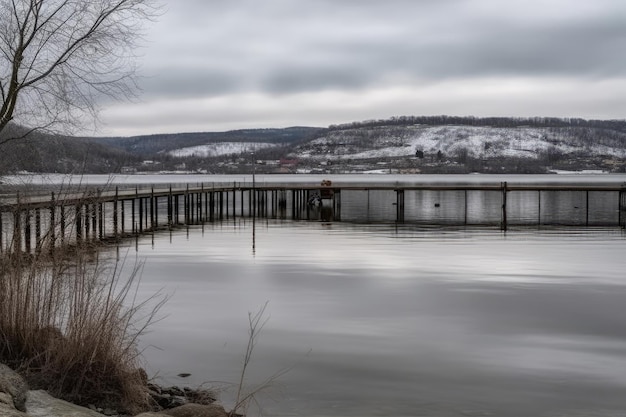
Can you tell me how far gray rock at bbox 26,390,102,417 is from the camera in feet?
24.7

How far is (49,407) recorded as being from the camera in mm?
7730

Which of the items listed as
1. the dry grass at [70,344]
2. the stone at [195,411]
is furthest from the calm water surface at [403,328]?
the dry grass at [70,344]

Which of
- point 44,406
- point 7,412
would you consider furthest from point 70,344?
point 7,412

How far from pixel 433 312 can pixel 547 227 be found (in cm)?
→ 3685

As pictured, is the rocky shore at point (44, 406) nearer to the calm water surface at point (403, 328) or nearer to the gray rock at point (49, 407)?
the gray rock at point (49, 407)

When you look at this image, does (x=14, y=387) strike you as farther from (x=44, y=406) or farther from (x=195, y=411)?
(x=195, y=411)

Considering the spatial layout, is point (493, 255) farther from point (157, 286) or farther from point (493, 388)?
point (493, 388)

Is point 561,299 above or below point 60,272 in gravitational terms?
below

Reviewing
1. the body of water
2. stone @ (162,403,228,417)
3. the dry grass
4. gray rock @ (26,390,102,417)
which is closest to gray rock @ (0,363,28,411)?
gray rock @ (26,390,102,417)

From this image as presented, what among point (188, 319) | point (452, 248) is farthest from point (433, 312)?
point (452, 248)

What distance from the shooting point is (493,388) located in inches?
507

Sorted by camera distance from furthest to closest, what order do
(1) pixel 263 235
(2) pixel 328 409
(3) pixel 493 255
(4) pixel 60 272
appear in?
1. (1) pixel 263 235
2. (3) pixel 493 255
3. (2) pixel 328 409
4. (4) pixel 60 272

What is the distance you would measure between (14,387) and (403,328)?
38.8 feet

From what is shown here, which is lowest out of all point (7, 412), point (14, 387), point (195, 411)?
point (195, 411)
